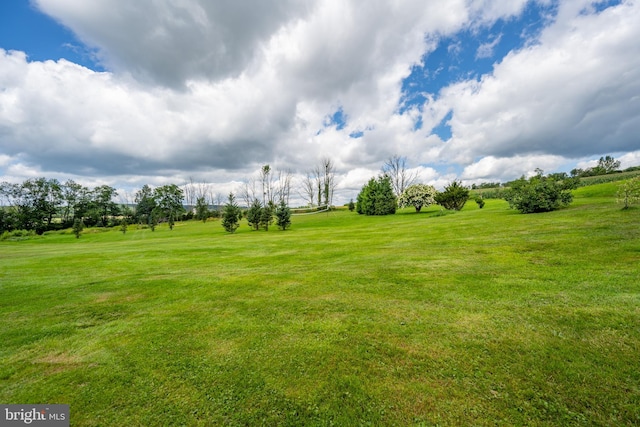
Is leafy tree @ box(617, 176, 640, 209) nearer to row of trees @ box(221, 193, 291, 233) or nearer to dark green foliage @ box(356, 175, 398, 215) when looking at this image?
row of trees @ box(221, 193, 291, 233)

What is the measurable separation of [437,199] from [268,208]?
75.5ft

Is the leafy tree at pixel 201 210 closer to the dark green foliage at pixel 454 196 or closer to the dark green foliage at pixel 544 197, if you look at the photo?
the dark green foliage at pixel 454 196

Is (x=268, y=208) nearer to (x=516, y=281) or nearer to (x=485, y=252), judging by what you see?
(x=485, y=252)

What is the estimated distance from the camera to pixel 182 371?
3336 millimetres

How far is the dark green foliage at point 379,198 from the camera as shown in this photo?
3944cm

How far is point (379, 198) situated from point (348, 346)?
3735 cm

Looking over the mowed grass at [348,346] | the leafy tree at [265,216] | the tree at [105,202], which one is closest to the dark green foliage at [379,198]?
the leafy tree at [265,216]

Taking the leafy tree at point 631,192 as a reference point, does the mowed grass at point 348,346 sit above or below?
below

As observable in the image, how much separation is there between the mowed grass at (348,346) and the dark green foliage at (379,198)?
32006mm

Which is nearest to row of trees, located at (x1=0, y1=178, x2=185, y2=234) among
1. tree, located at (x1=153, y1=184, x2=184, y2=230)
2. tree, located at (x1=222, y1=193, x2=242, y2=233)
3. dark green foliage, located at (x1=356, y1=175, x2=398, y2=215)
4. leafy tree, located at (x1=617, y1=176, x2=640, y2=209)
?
tree, located at (x1=153, y1=184, x2=184, y2=230)

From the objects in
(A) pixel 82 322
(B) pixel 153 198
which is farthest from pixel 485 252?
(B) pixel 153 198

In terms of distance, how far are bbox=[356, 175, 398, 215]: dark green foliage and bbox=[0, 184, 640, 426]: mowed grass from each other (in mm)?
32006

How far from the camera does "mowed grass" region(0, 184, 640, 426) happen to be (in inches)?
103

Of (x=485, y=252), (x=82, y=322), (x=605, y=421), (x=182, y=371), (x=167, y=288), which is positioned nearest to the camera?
(x=605, y=421)
